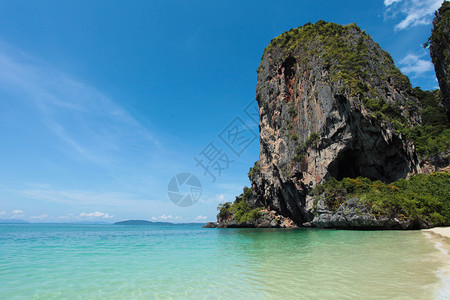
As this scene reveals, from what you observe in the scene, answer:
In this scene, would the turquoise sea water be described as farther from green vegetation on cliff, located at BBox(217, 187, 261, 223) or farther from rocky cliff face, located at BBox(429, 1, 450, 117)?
green vegetation on cliff, located at BBox(217, 187, 261, 223)

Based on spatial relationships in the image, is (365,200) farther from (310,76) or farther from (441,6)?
(441,6)

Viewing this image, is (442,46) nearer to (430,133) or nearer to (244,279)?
(430,133)

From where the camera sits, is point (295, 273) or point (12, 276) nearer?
point (295, 273)

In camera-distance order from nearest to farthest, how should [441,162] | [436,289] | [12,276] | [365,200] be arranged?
[436,289], [12,276], [365,200], [441,162]

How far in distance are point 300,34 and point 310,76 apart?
1157 cm

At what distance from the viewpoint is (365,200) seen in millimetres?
21734

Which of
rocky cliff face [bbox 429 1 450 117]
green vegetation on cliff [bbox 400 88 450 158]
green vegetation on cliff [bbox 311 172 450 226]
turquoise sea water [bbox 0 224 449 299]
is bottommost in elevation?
turquoise sea water [bbox 0 224 449 299]

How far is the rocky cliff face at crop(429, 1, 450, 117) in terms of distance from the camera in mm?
29047

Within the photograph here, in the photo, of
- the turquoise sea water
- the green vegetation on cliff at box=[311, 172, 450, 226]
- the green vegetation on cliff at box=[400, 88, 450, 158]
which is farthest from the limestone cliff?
the turquoise sea water

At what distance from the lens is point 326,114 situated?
1246 inches

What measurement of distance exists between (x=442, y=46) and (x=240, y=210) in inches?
1527

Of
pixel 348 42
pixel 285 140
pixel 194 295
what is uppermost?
pixel 348 42

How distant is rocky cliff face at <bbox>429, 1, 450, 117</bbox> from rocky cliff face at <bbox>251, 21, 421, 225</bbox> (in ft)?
13.3

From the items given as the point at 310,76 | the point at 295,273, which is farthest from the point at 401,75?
the point at 295,273
